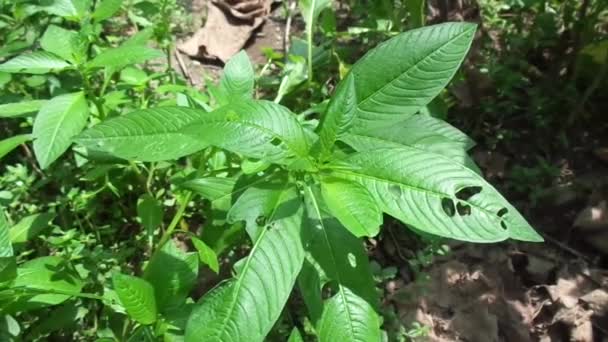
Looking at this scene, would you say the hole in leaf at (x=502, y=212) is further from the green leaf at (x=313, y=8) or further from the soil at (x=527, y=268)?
the green leaf at (x=313, y=8)

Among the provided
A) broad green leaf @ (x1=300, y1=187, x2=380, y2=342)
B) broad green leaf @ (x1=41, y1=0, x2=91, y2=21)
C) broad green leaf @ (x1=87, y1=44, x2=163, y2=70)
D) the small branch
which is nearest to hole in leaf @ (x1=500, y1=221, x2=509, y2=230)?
broad green leaf @ (x1=300, y1=187, x2=380, y2=342)

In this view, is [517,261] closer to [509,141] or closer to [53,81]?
[509,141]

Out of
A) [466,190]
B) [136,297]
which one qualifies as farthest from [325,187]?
[466,190]

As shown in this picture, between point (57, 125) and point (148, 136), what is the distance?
41 centimetres

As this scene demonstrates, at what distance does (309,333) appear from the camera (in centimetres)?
211

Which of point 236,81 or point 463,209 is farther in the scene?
point 236,81

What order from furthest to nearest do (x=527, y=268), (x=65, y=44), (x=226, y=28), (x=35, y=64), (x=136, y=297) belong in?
(x=226, y=28), (x=527, y=268), (x=65, y=44), (x=35, y=64), (x=136, y=297)

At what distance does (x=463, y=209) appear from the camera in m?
1.49

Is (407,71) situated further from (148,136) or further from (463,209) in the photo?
(148,136)

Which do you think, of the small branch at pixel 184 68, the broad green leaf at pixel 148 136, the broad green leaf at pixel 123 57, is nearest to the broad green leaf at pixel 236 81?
the broad green leaf at pixel 123 57

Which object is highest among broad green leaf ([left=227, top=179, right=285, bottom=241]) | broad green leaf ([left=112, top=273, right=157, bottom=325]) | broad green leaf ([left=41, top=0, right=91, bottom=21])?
broad green leaf ([left=41, top=0, right=91, bottom=21])

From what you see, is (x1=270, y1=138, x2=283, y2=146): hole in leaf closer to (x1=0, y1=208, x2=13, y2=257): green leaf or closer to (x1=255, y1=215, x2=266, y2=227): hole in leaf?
(x1=255, y1=215, x2=266, y2=227): hole in leaf

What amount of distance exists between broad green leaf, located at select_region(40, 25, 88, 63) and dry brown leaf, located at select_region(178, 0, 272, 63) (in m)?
1.10

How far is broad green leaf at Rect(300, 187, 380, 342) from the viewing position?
4.88 ft
